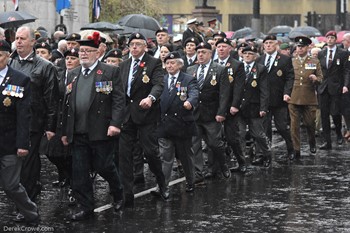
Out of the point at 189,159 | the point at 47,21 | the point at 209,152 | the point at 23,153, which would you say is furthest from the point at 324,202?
the point at 47,21

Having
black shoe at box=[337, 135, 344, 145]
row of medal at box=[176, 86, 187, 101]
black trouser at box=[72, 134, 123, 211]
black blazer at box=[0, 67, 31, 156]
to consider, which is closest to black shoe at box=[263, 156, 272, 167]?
row of medal at box=[176, 86, 187, 101]

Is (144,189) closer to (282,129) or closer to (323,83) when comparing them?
(282,129)

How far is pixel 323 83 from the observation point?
19922mm

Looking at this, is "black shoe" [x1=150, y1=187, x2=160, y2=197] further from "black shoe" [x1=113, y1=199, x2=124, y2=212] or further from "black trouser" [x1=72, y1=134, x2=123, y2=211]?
"black trouser" [x1=72, y1=134, x2=123, y2=211]

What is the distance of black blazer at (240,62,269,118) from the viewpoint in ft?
53.7

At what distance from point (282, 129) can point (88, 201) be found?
6658 mm

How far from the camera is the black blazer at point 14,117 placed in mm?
10586

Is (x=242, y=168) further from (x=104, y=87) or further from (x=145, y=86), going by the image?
(x=104, y=87)

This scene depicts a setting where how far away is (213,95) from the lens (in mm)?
14789

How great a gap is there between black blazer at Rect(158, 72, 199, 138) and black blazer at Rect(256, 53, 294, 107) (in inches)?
162

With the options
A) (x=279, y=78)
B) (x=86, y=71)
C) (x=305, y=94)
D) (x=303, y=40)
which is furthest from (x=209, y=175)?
(x=303, y=40)

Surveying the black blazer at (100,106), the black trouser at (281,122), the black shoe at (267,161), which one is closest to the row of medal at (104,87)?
the black blazer at (100,106)

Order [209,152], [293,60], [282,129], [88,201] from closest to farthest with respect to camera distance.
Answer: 1. [88,201]
2. [209,152]
3. [282,129]
4. [293,60]

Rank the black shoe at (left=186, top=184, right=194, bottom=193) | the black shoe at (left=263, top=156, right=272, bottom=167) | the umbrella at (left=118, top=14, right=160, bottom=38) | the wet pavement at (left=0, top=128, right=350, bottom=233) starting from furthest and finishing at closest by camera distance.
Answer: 1. the umbrella at (left=118, top=14, right=160, bottom=38)
2. the black shoe at (left=263, top=156, right=272, bottom=167)
3. the black shoe at (left=186, top=184, right=194, bottom=193)
4. the wet pavement at (left=0, top=128, right=350, bottom=233)
